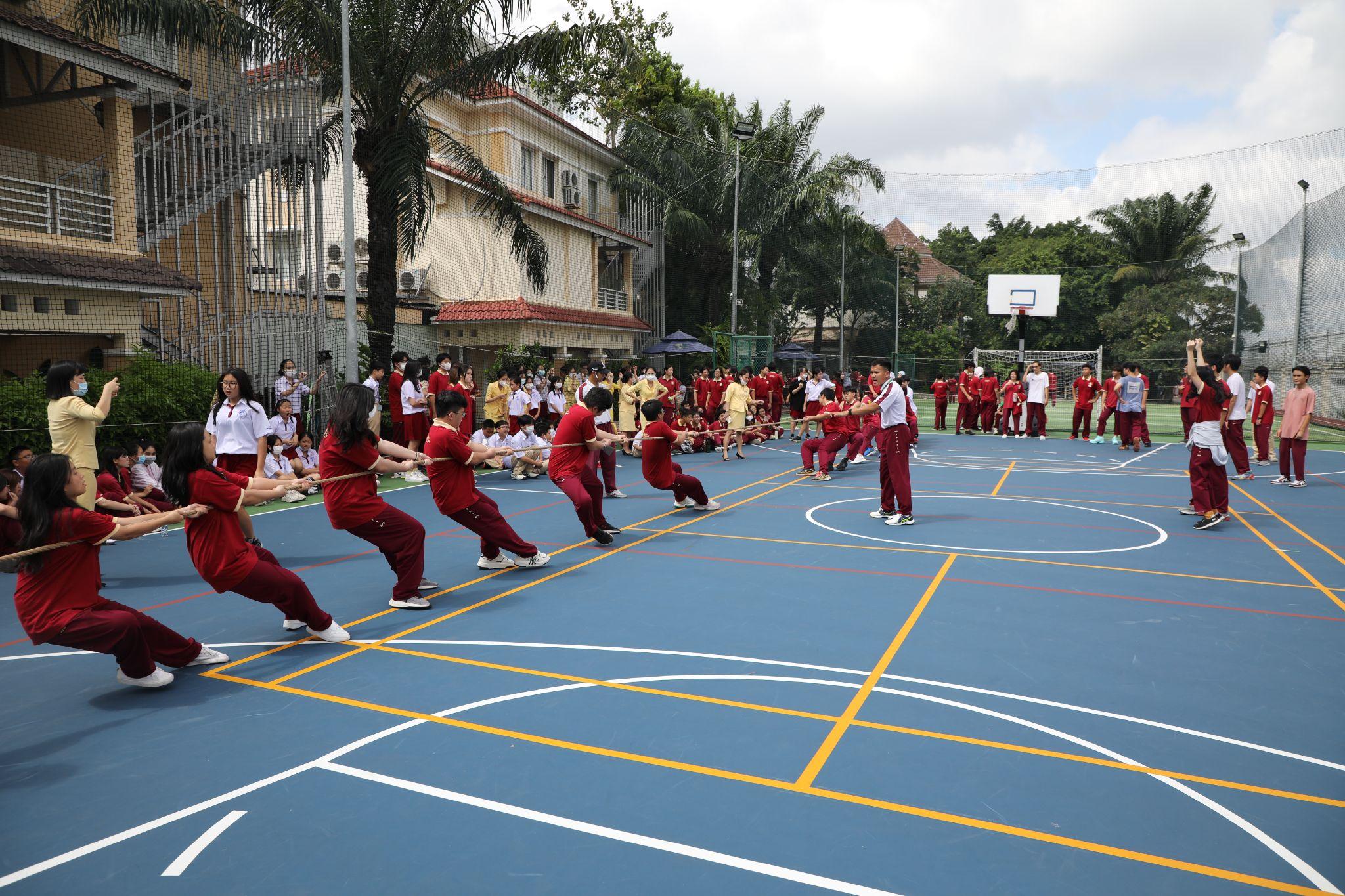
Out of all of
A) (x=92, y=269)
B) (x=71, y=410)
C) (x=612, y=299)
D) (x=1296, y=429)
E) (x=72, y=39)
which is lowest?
(x=1296, y=429)

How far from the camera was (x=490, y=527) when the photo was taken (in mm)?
7941

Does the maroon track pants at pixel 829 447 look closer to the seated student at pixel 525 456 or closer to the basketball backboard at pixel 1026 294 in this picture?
the seated student at pixel 525 456

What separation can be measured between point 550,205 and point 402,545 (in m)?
20.8

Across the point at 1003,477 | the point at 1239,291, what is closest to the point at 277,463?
the point at 1003,477

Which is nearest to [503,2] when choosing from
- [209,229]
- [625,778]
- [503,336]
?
[209,229]

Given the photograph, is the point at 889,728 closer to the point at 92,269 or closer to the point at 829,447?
the point at 829,447

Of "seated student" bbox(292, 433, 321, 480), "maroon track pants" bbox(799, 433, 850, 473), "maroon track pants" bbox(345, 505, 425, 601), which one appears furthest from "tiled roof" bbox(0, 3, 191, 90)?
"maroon track pants" bbox(799, 433, 850, 473)

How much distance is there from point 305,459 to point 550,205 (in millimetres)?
14768

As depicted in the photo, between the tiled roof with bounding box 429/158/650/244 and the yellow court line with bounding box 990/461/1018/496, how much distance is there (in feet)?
39.2

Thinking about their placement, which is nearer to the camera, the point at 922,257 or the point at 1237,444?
the point at 1237,444

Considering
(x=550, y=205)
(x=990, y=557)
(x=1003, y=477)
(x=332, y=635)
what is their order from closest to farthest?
1. (x=332, y=635)
2. (x=990, y=557)
3. (x=1003, y=477)
4. (x=550, y=205)

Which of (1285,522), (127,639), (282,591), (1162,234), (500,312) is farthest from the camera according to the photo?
(1162,234)

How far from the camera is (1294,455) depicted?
13.3 metres

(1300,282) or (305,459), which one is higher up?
(1300,282)
